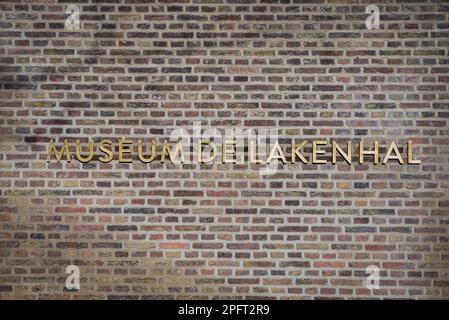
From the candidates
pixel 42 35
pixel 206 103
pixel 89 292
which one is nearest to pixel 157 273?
pixel 89 292

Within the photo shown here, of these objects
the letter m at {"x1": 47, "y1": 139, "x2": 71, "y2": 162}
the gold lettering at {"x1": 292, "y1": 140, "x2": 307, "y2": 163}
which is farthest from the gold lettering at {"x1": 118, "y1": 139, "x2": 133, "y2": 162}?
the gold lettering at {"x1": 292, "y1": 140, "x2": 307, "y2": 163}

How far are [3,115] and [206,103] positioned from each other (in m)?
1.83

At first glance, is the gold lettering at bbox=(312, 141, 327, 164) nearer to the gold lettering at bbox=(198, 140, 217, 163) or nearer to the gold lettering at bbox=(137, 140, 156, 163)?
the gold lettering at bbox=(198, 140, 217, 163)

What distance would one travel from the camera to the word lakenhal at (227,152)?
4621 millimetres

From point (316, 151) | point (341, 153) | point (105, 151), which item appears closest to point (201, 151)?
point (105, 151)

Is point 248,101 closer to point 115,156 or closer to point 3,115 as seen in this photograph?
point 115,156

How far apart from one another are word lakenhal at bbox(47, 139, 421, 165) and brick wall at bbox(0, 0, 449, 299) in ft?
0.23

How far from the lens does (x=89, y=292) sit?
4.65 metres

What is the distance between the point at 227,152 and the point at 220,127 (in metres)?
0.23

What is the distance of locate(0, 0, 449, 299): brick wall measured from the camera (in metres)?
4.61

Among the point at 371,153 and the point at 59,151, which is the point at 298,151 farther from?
the point at 59,151

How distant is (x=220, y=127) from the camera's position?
15.3 feet

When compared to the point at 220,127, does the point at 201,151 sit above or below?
below

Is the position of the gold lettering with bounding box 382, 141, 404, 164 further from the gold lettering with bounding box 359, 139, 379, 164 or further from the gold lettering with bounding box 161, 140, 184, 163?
the gold lettering with bounding box 161, 140, 184, 163
